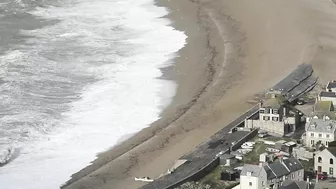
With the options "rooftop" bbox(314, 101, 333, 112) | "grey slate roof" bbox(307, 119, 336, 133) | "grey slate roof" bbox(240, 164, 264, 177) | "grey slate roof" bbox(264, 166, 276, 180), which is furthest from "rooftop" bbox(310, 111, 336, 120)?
"grey slate roof" bbox(240, 164, 264, 177)

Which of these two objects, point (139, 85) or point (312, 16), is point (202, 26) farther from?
point (139, 85)

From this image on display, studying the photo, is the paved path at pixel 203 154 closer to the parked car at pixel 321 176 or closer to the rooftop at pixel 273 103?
the rooftop at pixel 273 103

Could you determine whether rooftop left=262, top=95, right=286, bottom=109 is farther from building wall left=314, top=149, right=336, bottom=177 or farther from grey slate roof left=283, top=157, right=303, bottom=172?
grey slate roof left=283, top=157, right=303, bottom=172

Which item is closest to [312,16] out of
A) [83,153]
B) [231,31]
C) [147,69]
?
[231,31]

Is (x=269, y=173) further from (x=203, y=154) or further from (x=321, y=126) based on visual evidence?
(x=321, y=126)

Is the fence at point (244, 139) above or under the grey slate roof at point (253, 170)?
under

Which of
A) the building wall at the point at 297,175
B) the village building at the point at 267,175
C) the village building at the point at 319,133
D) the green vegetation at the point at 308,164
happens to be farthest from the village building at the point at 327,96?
the village building at the point at 267,175
